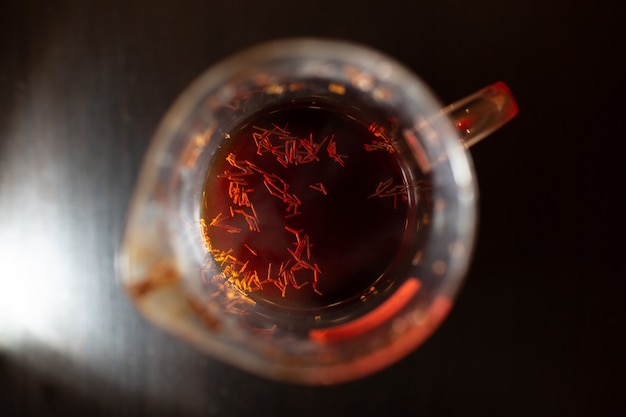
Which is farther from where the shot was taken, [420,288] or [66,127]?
[66,127]

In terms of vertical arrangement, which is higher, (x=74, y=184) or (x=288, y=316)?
(x=74, y=184)

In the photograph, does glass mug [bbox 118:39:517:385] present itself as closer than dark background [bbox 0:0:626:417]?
Yes

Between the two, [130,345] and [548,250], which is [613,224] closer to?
[548,250]

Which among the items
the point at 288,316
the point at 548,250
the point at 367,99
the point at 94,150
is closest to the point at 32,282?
the point at 94,150

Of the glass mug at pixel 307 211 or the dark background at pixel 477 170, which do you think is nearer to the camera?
the glass mug at pixel 307 211

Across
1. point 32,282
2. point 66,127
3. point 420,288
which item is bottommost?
point 420,288
